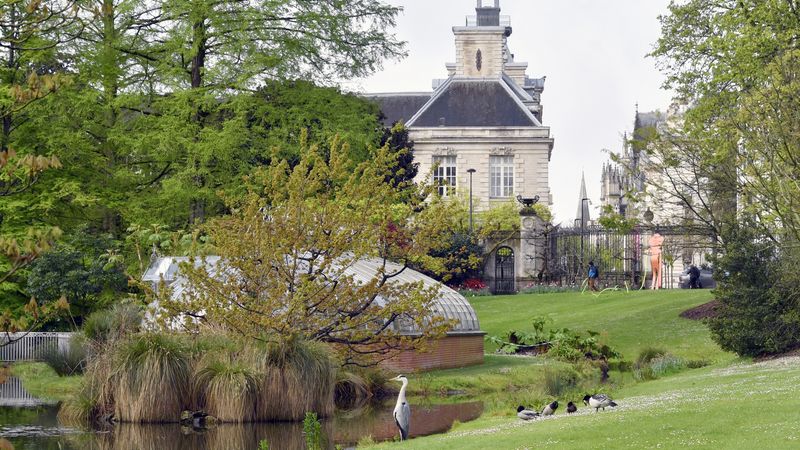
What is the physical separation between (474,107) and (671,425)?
72809mm

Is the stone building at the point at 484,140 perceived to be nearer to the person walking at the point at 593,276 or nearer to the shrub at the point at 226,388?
the person walking at the point at 593,276

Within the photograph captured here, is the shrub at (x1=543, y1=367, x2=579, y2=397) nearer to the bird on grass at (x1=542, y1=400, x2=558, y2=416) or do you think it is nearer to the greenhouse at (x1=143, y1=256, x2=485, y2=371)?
the greenhouse at (x1=143, y1=256, x2=485, y2=371)

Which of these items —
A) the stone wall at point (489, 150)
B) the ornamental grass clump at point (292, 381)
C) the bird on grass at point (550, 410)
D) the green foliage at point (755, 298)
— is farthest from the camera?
the stone wall at point (489, 150)

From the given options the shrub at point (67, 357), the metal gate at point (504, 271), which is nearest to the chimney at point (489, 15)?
the metal gate at point (504, 271)

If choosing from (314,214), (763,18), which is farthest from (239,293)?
(763,18)

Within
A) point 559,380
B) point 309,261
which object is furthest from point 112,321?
point 559,380

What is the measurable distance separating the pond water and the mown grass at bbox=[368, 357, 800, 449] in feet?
6.87

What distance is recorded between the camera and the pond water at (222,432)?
68.0 feet

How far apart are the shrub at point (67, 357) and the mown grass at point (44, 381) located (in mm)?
252

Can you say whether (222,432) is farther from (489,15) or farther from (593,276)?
(489,15)

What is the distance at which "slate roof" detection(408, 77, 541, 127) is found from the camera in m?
86.8

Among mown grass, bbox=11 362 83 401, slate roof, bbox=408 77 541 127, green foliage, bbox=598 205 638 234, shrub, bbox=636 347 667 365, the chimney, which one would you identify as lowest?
mown grass, bbox=11 362 83 401

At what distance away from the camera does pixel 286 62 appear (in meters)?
40.1

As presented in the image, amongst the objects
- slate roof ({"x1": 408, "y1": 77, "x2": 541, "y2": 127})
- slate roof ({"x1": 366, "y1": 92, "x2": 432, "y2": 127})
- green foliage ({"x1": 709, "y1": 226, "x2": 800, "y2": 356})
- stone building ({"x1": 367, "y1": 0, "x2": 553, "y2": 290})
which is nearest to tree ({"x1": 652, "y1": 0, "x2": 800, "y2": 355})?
green foliage ({"x1": 709, "y1": 226, "x2": 800, "y2": 356})
